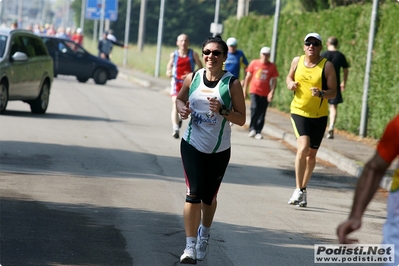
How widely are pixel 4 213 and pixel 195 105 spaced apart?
2477 mm

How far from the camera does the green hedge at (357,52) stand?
57.4 feet

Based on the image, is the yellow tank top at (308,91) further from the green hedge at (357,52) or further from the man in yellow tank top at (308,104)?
the green hedge at (357,52)

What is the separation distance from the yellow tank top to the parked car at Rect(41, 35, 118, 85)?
77.2 feet

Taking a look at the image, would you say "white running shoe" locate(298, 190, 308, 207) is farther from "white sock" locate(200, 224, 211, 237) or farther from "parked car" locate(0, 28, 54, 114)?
"parked car" locate(0, 28, 54, 114)

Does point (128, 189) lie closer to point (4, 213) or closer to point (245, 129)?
point (4, 213)

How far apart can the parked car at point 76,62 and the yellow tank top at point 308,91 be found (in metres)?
23.5

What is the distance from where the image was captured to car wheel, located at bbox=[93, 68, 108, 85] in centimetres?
3441

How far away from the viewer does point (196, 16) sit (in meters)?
102

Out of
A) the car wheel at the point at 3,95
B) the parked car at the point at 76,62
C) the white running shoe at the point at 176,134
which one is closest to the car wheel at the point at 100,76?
the parked car at the point at 76,62

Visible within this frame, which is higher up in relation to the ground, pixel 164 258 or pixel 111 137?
pixel 164 258

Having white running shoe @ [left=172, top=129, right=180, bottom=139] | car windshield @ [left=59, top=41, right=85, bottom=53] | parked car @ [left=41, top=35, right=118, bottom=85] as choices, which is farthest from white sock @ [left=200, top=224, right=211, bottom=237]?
car windshield @ [left=59, top=41, right=85, bottom=53]

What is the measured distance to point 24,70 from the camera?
1844cm

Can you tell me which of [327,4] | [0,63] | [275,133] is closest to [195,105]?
[0,63]

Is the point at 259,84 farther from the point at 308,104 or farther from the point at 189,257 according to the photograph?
the point at 189,257
